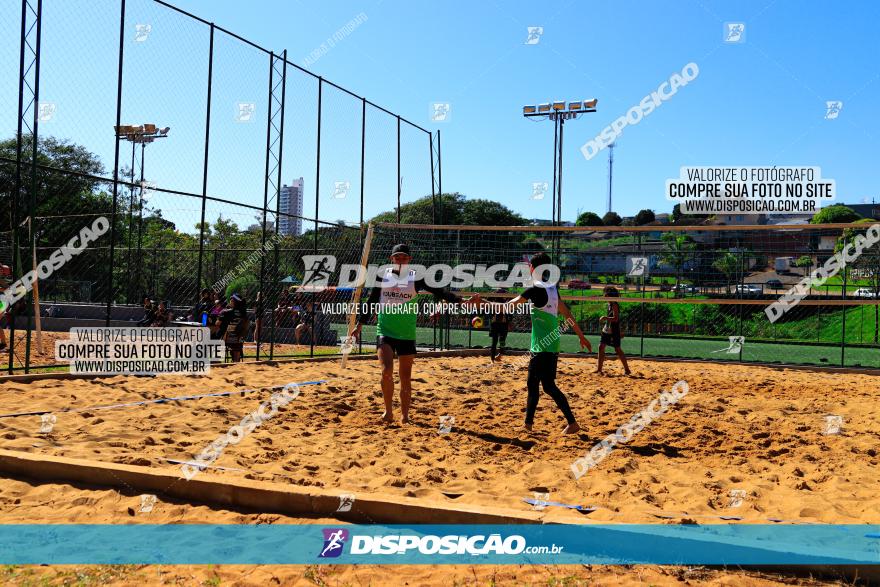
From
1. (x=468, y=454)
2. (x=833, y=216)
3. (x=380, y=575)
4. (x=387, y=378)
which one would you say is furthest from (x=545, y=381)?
(x=833, y=216)

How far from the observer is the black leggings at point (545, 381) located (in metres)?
6.39

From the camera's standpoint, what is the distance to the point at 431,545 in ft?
11.4

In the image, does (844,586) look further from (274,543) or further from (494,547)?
(274,543)

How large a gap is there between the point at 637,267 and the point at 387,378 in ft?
36.8

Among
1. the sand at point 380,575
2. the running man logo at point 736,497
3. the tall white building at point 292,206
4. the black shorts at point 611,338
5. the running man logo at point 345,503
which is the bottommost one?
the sand at point 380,575

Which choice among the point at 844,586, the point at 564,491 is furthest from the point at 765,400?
the point at 844,586

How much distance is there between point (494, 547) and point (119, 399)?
18.6 feet

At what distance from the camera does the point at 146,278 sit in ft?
68.4

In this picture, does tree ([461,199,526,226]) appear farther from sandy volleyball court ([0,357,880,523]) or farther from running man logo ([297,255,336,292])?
sandy volleyball court ([0,357,880,523])

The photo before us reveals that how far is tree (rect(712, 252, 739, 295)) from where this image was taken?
15805 mm

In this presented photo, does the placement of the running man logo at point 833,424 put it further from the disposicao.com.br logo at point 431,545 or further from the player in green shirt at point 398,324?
the disposicao.com.br logo at point 431,545

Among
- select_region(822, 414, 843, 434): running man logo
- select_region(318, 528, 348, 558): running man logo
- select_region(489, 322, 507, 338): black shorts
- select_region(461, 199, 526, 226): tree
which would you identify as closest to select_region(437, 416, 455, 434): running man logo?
select_region(318, 528, 348, 558): running man logo

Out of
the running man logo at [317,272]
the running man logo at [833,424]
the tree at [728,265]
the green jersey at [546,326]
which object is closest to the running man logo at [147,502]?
the green jersey at [546,326]

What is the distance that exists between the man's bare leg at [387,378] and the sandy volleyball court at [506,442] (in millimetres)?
239
